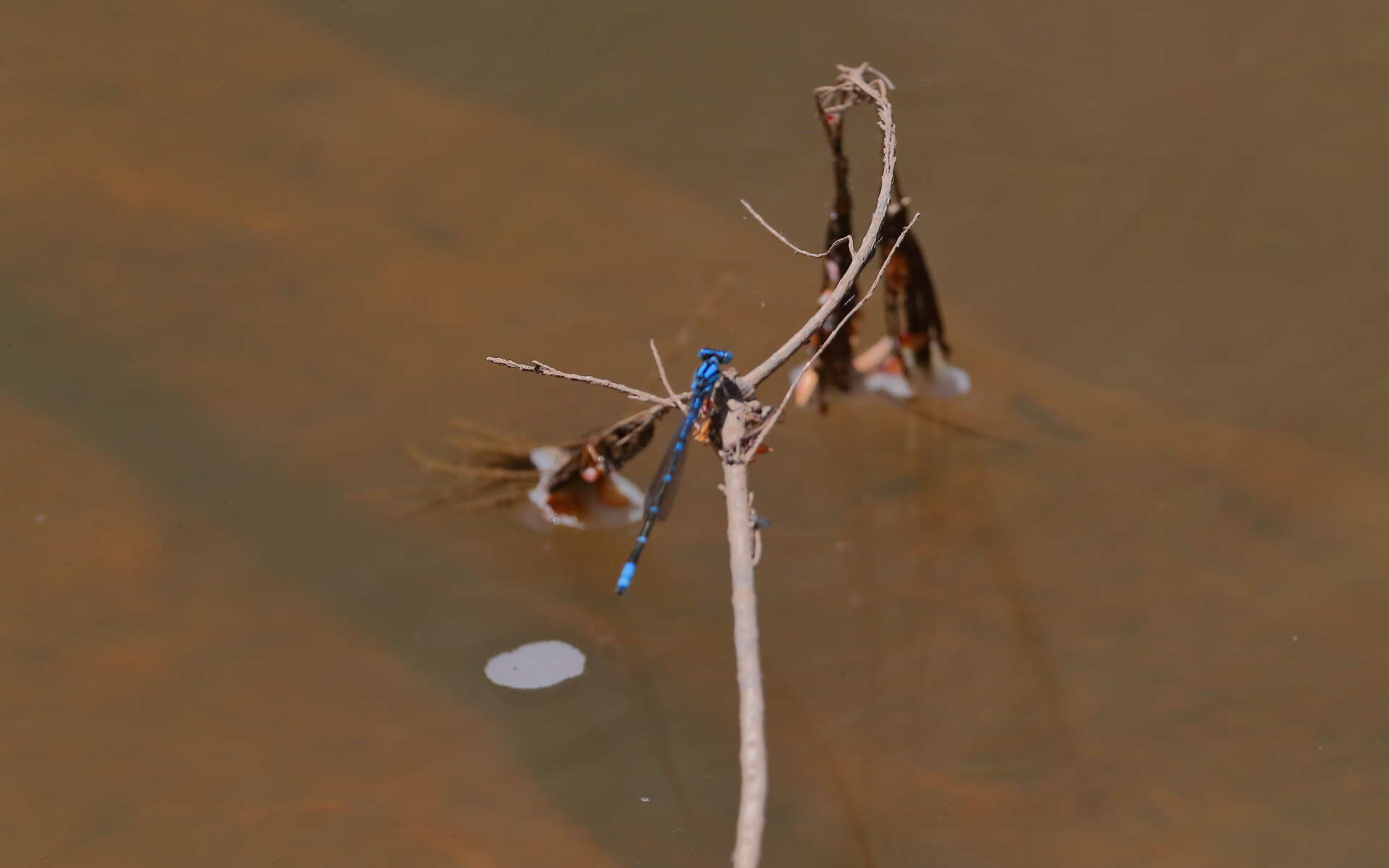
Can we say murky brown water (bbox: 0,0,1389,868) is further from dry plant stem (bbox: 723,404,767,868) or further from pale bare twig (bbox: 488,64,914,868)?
dry plant stem (bbox: 723,404,767,868)

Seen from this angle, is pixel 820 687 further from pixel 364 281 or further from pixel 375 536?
pixel 364 281

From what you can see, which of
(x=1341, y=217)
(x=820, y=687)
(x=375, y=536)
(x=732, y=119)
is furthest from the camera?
(x=732, y=119)

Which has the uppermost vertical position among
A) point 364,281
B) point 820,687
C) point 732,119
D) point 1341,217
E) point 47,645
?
point 732,119

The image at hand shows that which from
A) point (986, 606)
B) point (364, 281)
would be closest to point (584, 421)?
point (364, 281)

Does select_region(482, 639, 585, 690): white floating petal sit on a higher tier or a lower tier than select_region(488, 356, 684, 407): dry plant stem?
lower

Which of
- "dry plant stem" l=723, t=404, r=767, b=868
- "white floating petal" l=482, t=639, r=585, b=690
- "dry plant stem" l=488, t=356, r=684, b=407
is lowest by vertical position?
"dry plant stem" l=723, t=404, r=767, b=868

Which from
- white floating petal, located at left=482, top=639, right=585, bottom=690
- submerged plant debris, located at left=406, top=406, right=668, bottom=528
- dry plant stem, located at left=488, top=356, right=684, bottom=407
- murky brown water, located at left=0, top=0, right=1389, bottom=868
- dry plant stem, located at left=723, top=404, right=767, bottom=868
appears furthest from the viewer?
submerged plant debris, located at left=406, top=406, right=668, bottom=528

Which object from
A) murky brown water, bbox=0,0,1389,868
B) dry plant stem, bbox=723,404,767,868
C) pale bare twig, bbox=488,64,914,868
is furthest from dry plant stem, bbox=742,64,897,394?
murky brown water, bbox=0,0,1389,868

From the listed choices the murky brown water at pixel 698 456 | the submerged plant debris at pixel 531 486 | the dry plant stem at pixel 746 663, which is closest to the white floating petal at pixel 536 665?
the murky brown water at pixel 698 456

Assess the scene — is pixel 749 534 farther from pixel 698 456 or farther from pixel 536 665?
pixel 698 456
